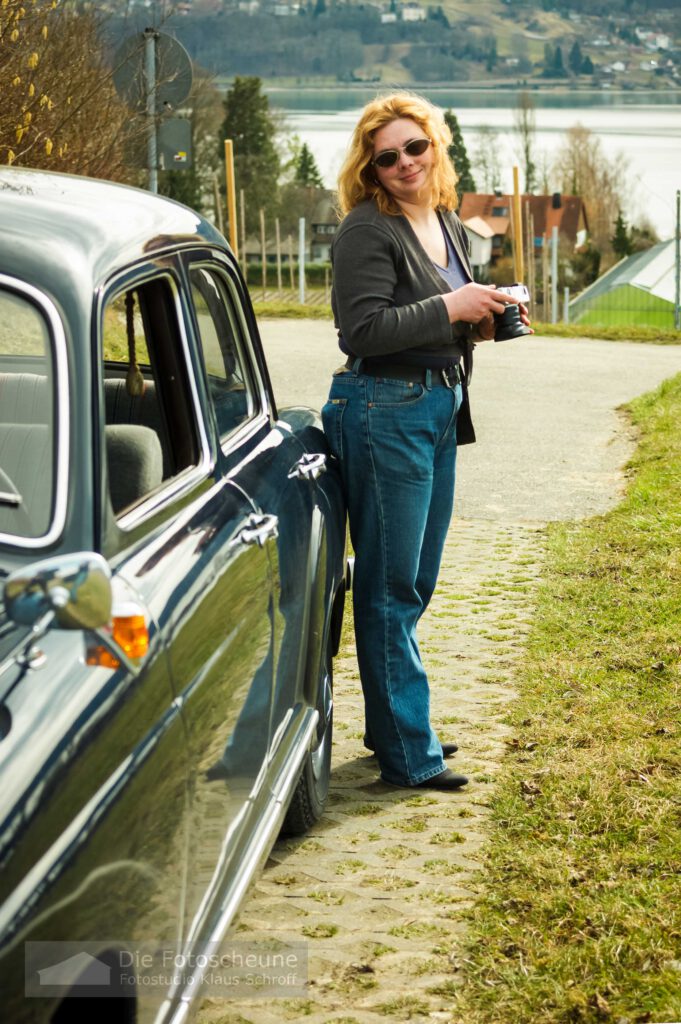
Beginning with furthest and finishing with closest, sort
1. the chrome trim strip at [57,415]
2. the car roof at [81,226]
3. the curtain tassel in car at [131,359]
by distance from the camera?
1. the curtain tassel in car at [131,359]
2. the car roof at [81,226]
3. the chrome trim strip at [57,415]

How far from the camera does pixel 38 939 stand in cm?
184

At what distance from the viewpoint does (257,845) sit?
3246 millimetres

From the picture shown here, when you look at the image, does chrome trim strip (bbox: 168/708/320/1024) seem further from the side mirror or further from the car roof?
the car roof

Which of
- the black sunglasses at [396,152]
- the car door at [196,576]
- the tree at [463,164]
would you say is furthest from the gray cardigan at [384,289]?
the tree at [463,164]

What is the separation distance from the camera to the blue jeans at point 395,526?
4.32 meters

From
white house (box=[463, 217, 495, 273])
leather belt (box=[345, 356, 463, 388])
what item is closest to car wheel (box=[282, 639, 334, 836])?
leather belt (box=[345, 356, 463, 388])

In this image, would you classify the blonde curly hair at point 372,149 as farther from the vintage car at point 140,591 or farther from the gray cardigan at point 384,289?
the vintage car at point 140,591

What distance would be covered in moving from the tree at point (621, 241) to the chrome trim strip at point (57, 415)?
115 m

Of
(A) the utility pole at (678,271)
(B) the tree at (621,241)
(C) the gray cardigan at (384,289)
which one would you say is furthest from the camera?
(B) the tree at (621,241)

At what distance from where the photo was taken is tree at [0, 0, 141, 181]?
8.82 meters

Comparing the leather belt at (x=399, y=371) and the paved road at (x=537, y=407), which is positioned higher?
the leather belt at (x=399, y=371)

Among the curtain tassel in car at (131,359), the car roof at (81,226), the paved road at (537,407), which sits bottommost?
the paved road at (537,407)

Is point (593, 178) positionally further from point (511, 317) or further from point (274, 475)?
point (274, 475)

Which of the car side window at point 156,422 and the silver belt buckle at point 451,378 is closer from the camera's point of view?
the car side window at point 156,422
